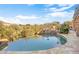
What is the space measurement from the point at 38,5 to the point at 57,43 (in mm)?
348

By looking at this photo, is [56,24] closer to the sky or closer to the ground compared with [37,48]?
closer to the sky

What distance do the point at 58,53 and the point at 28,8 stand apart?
441 millimetres

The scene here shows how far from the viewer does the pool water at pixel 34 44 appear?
1747 millimetres

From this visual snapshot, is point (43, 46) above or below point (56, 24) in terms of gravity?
below

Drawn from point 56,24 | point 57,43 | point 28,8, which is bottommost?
point 57,43

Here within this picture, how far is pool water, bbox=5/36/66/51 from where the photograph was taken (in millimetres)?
1747

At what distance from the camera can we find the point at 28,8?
69.1 inches

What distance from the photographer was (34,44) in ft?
5.75

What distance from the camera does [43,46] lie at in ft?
5.74
